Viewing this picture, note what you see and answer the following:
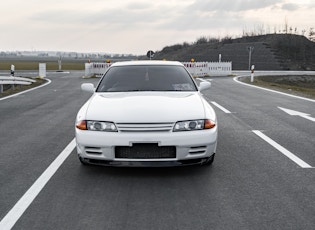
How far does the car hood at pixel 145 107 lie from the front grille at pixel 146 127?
5cm

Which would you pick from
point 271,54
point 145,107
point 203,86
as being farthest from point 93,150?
point 271,54

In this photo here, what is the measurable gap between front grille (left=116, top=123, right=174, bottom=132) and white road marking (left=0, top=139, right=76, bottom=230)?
1174mm

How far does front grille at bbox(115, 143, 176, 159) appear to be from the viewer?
4.85 meters

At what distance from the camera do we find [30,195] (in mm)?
4441

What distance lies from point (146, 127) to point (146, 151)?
0.29 meters

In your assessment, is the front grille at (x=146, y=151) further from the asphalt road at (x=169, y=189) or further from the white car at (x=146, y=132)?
the asphalt road at (x=169, y=189)

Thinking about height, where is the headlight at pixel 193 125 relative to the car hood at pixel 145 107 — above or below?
below

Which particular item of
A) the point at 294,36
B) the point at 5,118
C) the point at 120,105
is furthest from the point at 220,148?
the point at 294,36

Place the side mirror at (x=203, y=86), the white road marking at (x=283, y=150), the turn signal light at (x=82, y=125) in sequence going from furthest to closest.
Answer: the side mirror at (x=203, y=86) → the white road marking at (x=283, y=150) → the turn signal light at (x=82, y=125)

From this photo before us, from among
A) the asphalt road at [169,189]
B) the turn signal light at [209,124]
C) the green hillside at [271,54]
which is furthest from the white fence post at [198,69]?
the turn signal light at [209,124]

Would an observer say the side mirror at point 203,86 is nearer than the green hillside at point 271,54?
Yes

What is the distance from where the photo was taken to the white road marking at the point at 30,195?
3729 mm

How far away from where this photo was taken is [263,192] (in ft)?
15.0

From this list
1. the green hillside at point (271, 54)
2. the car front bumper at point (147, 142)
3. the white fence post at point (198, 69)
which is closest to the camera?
the car front bumper at point (147, 142)
